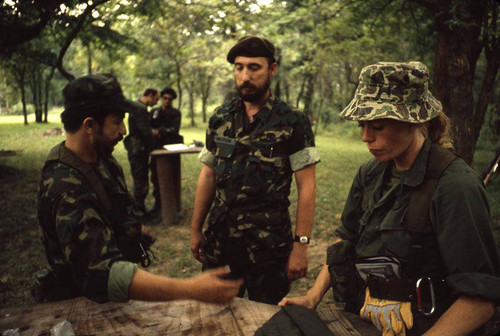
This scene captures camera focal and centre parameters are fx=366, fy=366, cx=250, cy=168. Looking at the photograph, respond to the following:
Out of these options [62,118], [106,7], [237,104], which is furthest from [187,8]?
[62,118]

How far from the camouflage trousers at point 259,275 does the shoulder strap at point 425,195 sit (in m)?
1.22

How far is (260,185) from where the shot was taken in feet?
8.13

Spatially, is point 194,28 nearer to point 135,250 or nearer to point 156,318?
point 135,250

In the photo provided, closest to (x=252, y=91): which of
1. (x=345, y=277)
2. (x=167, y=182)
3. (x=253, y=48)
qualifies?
(x=253, y=48)

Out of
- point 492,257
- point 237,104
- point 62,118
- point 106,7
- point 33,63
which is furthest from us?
point 33,63

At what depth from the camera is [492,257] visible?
136 centimetres

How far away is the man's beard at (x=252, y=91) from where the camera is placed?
254 centimetres

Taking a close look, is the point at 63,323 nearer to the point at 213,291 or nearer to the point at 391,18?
the point at 213,291

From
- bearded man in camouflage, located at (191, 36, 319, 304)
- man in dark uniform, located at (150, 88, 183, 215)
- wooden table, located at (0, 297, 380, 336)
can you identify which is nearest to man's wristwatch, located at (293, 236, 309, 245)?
bearded man in camouflage, located at (191, 36, 319, 304)

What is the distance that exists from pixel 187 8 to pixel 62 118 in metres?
7.52

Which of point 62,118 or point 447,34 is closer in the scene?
point 62,118

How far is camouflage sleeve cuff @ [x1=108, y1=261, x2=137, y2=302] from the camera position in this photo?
139cm

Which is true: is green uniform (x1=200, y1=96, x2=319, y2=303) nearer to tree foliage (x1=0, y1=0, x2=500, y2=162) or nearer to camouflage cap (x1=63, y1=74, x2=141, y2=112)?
camouflage cap (x1=63, y1=74, x2=141, y2=112)

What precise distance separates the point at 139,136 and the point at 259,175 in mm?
4471
